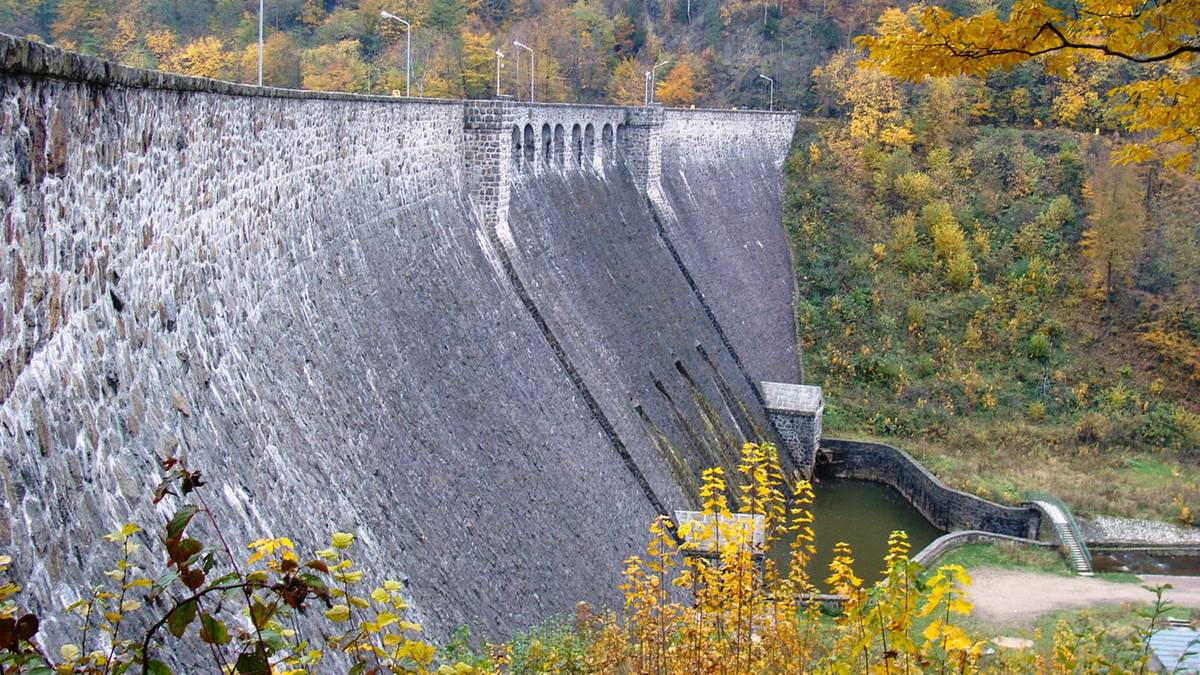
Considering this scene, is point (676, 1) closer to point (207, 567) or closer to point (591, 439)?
point (591, 439)

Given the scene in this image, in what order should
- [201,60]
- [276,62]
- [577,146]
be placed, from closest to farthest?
1. [577,146]
2. [201,60]
3. [276,62]

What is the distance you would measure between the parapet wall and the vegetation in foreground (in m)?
17.6

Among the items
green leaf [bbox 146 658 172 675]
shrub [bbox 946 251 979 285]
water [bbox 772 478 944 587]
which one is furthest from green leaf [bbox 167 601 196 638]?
shrub [bbox 946 251 979 285]

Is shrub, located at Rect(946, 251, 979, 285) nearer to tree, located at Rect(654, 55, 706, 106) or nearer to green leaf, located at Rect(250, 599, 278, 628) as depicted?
tree, located at Rect(654, 55, 706, 106)

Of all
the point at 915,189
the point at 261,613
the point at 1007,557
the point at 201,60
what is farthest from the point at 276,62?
the point at 261,613

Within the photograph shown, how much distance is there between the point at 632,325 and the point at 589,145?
6634 mm

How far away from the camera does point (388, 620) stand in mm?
4574

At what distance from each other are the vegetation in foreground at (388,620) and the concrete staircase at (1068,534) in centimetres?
1548

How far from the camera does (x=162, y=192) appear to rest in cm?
859

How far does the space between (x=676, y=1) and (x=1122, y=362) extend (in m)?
36.9

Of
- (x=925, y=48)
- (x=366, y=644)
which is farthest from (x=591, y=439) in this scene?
(x=366, y=644)

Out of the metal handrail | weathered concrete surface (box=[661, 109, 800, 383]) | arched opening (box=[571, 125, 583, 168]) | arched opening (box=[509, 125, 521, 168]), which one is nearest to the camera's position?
arched opening (box=[509, 125, 521, 168])

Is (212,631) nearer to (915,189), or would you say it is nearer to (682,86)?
(915,189)

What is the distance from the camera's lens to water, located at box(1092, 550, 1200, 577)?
26.3 meters
